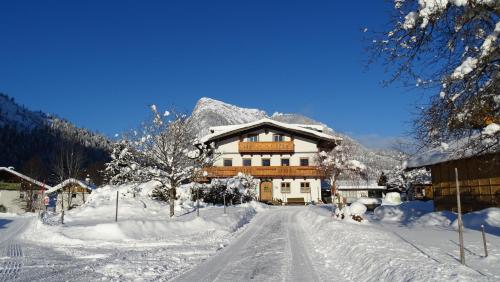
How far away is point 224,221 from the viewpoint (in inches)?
920

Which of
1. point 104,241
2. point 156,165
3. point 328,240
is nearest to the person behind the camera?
point 328,240

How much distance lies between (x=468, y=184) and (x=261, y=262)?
52.1 feet

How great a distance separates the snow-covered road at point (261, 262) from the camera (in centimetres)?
Result: 958

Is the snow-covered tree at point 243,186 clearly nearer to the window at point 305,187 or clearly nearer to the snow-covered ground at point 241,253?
the window at point 305,187

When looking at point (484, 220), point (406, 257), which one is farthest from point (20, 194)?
point (406, 257)

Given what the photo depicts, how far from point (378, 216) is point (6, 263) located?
65.8 ft

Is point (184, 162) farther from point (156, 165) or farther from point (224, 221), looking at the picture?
point (224, 221)

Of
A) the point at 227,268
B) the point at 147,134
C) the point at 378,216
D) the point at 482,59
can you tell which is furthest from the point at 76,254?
the point at 378,216

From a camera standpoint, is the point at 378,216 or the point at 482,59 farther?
the point at 378,216

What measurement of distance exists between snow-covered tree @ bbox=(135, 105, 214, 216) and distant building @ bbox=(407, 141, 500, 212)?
529 inches

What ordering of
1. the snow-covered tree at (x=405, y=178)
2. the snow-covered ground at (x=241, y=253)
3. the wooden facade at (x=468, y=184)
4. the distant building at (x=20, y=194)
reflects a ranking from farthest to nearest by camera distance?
the snow-covered tree at (x=405, y=178) < the distant building at (x=20, y=194) < the wooden facade at (x=468, y=184) < the snow-covered ground at (x=241, y=253)

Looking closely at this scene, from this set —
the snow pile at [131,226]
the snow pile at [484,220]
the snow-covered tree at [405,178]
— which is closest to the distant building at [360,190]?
the snow-covered tree at [405,178]

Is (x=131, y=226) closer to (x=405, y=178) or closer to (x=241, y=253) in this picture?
(x=241, y=253)

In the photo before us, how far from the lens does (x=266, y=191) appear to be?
51.7 m
